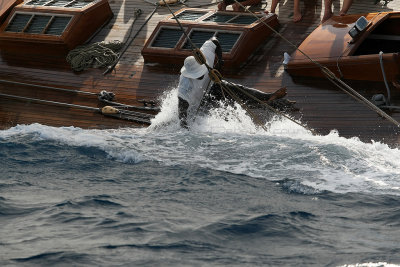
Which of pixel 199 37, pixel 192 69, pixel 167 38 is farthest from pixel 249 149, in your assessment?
pixel 167 38

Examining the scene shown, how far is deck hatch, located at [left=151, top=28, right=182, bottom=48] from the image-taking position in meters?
11.1

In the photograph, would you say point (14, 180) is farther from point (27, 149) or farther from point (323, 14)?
point (323, 14)

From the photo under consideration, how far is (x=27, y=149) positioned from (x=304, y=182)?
12.7 feet

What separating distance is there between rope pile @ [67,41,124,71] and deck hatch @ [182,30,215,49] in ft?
Answer: 4.69

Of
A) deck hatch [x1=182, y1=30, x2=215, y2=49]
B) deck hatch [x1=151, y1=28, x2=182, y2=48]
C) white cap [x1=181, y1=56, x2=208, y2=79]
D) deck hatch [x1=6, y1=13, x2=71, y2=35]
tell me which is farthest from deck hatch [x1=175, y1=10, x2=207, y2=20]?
white cap [x1=181, y1=56, x2=208, y2=79]

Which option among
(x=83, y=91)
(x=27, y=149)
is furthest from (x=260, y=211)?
(x=83, y=91)

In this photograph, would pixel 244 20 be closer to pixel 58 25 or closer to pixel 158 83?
pixel 158 83

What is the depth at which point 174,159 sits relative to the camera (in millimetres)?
8703

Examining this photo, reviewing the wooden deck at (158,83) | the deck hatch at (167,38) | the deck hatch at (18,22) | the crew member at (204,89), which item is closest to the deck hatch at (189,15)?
the deck hatch at (167,38)

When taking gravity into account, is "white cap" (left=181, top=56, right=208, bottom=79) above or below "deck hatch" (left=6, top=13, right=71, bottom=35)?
above

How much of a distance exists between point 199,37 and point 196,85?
5.16 feet

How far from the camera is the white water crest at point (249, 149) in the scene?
7.82 metres

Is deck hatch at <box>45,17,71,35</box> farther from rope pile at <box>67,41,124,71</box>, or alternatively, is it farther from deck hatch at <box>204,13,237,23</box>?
deck hatch at <box>204,13,237,23</box>

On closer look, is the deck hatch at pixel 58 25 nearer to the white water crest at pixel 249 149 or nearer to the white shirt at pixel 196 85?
the white water crest at pixel 249 149
